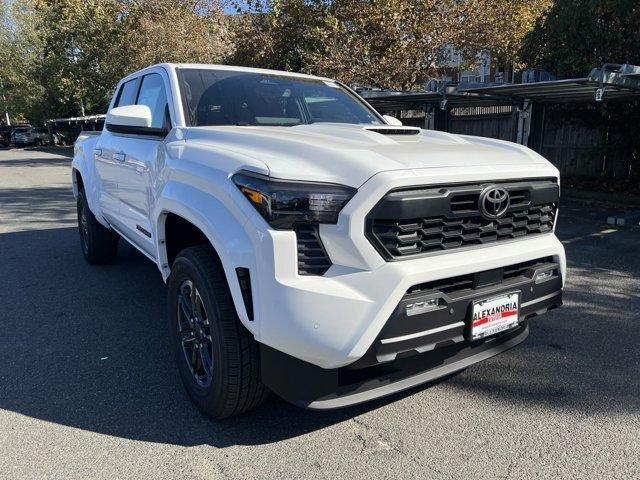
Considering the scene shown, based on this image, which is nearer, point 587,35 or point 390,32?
point 587,35

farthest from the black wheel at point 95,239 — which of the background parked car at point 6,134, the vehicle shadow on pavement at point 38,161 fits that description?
the background parked car at point 6,134

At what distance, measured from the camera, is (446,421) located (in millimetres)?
2947

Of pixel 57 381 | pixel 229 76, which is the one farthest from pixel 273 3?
pixel 57 381

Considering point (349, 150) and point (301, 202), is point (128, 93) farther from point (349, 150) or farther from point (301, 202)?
point (301, 202)

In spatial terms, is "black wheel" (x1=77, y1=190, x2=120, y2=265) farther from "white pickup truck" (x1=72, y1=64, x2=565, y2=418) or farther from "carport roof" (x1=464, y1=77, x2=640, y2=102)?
"carport roof" (x1=464, y1=77, x2=640, y2=102)

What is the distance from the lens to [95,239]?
5926 mm

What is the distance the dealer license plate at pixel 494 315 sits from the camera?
2.59 metres

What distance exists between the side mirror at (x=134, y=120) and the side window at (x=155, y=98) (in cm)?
15

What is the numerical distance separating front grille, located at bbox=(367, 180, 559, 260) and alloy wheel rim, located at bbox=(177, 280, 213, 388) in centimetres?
107

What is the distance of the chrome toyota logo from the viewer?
2.64m

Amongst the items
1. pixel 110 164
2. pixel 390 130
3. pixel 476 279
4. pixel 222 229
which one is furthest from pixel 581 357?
pixel 110 164

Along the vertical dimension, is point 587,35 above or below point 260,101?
above

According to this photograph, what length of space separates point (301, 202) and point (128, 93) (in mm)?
3560

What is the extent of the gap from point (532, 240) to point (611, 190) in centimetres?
1003
